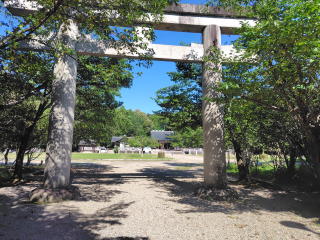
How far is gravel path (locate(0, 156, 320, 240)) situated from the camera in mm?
3854

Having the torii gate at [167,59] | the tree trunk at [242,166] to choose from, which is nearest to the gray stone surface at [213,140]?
the torii gate at [167,59]

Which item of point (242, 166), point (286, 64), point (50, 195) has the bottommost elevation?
point (50, 195)

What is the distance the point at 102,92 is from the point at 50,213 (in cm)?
769

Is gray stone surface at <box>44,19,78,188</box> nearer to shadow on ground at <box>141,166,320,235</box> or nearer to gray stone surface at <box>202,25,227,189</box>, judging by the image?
shadow on ground at <box>141,166,320,235</box>

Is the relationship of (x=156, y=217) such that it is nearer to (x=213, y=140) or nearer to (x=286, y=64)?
(x=213, y=140)

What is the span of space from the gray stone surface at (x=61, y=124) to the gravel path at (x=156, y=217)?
95 cm

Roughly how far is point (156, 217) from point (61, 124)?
4.20m

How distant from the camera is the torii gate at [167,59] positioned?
6.34 metres

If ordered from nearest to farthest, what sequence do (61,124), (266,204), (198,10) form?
(266,204) → (61,124) → (198,10)

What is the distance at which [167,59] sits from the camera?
762cm

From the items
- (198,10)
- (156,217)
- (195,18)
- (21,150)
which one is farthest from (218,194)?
(21,150)

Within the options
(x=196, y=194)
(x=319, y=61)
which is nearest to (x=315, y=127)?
(x=319, y=61)

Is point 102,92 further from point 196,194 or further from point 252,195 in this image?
point 252,195

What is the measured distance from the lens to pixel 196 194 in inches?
274
